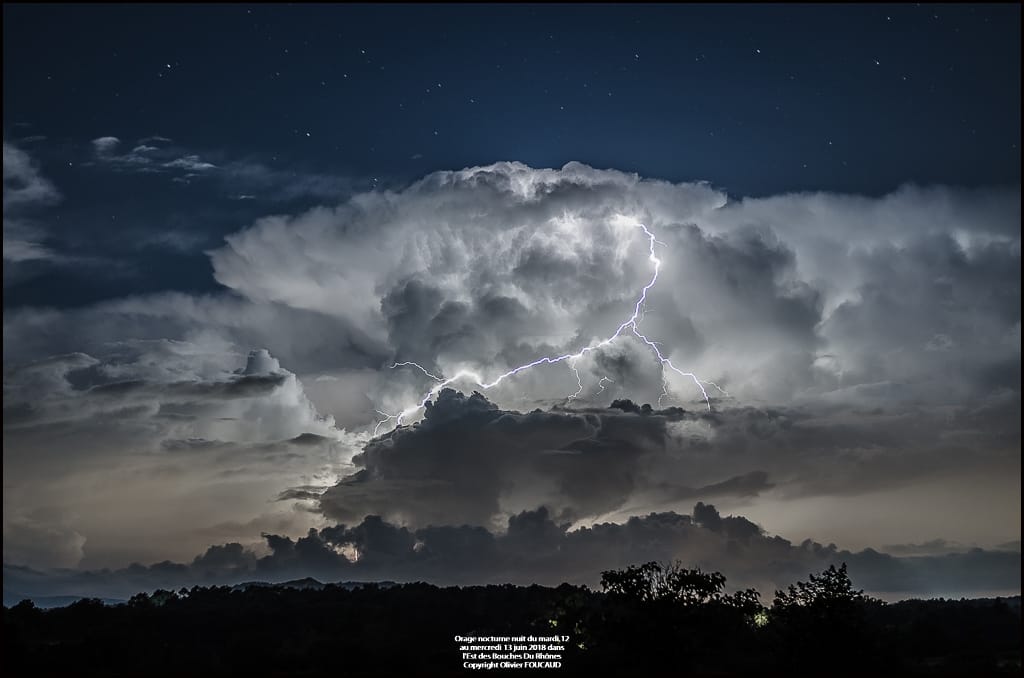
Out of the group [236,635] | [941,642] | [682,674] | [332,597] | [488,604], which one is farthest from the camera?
[332,597]

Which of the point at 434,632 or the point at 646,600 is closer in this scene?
the point at 646,600

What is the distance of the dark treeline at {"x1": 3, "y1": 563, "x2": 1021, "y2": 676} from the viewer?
160 feet

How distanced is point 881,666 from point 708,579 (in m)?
9.55

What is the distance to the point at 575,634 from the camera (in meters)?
52.8

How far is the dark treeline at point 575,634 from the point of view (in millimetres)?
48688

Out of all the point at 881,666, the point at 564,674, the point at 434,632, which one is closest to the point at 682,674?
the point at 564,674

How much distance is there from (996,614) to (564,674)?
43.2 m

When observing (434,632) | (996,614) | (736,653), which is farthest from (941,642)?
(434,632)

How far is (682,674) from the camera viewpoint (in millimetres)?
45156

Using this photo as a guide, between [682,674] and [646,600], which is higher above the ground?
[646,600]

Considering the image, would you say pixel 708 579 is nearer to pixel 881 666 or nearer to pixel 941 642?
pixel 881 666

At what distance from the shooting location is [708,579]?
5212cm

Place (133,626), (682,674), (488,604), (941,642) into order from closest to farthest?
(682,674) < (941,642) < (133,626) < (488,604)

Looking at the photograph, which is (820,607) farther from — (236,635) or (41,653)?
(41,653)
